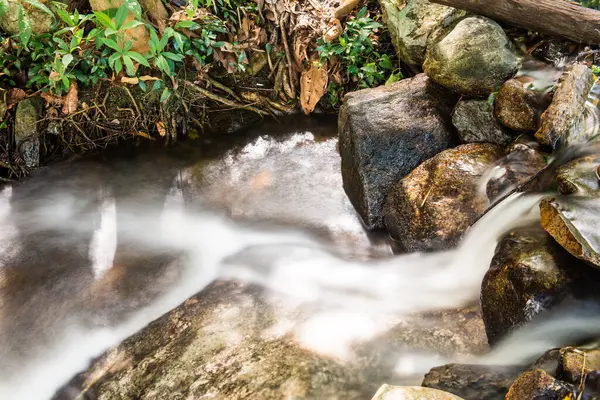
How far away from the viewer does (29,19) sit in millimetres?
4590

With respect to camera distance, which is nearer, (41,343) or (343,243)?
(41,343)

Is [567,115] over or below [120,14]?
below

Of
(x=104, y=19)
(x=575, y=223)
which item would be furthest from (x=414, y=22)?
(x=104, y=19)

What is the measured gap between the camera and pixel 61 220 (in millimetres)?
4750

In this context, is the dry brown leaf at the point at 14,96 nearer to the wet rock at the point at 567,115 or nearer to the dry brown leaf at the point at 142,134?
the dry brown leaf at the point at 142,134

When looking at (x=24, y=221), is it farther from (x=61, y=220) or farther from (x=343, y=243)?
(x=343, y=243)

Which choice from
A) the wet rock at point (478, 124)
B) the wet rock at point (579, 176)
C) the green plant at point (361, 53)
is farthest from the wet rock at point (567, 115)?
the green plant at point (361, 53)

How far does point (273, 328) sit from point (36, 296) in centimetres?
230

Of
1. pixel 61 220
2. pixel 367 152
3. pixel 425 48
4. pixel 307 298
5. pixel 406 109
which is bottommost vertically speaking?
pixel 307 298

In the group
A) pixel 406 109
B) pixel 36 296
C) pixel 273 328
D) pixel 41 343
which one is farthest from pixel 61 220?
pixel 406 109

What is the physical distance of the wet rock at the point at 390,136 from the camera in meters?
4.19

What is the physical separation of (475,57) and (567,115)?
100 cm

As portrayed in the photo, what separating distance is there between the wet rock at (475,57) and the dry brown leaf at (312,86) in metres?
1.75

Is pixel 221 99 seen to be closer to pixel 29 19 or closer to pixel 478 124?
pixel 29 19
